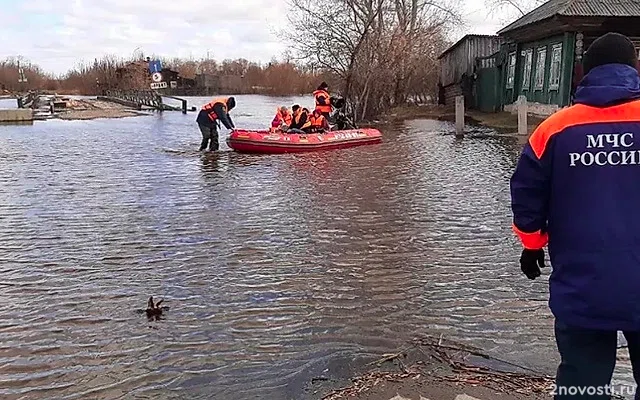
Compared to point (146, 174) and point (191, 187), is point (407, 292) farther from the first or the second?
point (146, 174)

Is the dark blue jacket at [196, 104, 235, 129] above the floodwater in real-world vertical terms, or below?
above

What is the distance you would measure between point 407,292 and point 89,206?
6595mm

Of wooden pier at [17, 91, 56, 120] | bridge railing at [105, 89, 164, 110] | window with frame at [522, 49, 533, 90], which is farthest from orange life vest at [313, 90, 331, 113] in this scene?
bridge railing at [105, 89, 164, 110]

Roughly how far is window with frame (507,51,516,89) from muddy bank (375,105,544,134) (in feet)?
4.08

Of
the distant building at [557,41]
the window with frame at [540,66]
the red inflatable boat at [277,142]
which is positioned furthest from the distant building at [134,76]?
the red inflatable boat at [277,142]

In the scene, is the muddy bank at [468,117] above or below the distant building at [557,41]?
below

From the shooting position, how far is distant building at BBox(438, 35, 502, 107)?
34531 millimetres

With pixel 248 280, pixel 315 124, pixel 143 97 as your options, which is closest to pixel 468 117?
pixel 315 124

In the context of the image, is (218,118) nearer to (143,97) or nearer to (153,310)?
(153,310)

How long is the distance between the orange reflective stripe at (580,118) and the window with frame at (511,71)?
1076 inches

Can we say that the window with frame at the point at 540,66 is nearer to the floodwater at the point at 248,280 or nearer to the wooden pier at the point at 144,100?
the floodwater at the point at 248,280

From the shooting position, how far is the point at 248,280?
6.83 metres

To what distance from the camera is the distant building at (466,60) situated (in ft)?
113

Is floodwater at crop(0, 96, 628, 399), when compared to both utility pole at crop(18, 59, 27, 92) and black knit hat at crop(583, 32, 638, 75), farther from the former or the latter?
utility pole at crop(18, 59, 27, 92)
